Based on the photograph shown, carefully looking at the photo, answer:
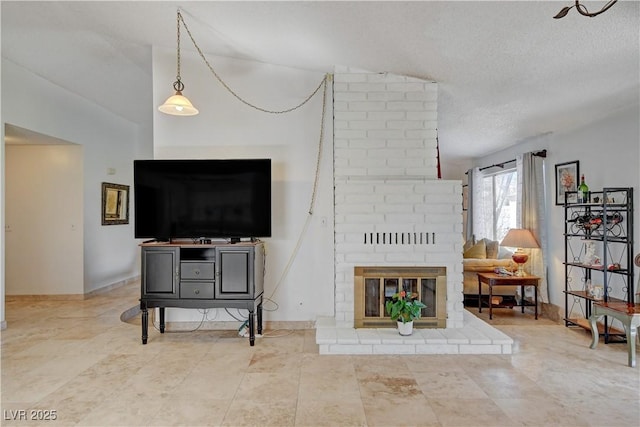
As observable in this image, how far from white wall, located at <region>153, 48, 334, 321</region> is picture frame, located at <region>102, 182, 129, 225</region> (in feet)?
8.68

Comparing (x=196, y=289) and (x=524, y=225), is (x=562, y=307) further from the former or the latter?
(x=196, y=289)

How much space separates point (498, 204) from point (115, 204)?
6287 mm

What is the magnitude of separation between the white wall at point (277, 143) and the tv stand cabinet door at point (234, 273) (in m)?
0.58

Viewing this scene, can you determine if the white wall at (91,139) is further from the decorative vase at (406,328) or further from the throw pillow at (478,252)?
the throw pillow at (478,252)

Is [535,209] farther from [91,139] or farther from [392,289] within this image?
[91,139]

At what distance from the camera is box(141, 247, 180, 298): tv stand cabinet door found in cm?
348

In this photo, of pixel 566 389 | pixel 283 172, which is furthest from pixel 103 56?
pixel 566 389

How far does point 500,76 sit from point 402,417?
2745 mm

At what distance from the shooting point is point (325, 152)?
403 cm

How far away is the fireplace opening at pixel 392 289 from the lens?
362cm

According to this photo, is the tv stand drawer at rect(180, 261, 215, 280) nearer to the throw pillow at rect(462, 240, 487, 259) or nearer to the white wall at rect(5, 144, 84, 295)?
the white wall at rect(5, 144, 84, 295)

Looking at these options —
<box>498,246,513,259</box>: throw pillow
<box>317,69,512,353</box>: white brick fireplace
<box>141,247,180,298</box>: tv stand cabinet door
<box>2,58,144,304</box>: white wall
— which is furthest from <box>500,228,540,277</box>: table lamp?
<box>2,58,144,304</box>: white wall

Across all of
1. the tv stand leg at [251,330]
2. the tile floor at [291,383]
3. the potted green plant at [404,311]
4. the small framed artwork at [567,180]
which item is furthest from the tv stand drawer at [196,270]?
the small framed artwork at [567,180]

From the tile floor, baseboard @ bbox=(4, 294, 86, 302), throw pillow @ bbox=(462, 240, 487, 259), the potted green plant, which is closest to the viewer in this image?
the tile floor
